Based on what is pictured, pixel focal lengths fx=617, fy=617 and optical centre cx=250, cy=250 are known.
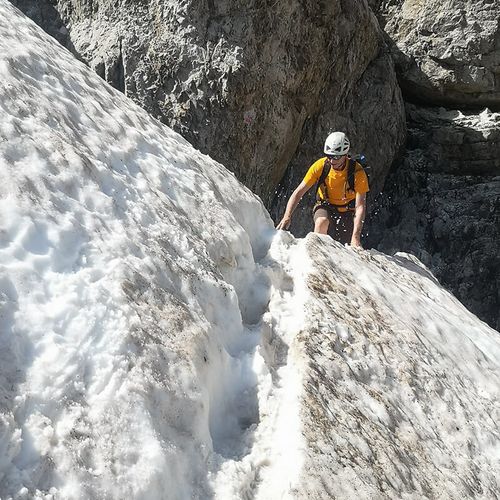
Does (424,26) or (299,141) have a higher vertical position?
(424,26)

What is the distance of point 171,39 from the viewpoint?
13.9 meters

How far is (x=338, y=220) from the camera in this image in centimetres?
1005

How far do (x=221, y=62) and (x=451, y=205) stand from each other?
912cm

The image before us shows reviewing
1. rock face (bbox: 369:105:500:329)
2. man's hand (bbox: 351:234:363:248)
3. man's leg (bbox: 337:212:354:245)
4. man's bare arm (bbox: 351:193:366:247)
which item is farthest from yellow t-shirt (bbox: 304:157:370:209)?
rock face (bbox: 369:105:500:329)

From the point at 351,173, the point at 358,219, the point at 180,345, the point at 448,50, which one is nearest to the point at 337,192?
the point at 351,173

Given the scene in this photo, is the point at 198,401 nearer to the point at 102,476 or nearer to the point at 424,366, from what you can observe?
the point at 102,476

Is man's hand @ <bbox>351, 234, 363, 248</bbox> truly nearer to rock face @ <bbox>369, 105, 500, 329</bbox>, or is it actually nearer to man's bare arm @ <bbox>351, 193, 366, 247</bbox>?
man's bare arm @ <bbox>351, 193, 366, 247</bbox>

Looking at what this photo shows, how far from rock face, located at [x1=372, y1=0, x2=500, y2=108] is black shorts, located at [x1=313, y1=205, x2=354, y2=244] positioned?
35.6ft

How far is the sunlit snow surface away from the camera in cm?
331

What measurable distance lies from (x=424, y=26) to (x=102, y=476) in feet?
62.5

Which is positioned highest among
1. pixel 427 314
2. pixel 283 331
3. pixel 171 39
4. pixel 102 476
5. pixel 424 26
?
pixel 424 26

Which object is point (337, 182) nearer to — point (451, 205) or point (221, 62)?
point (221, 62)

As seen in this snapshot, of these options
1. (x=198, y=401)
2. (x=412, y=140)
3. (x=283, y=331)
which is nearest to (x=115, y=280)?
(x=198, y=401)

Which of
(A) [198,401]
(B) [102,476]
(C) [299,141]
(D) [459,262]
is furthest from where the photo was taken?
(D) [459,262]
